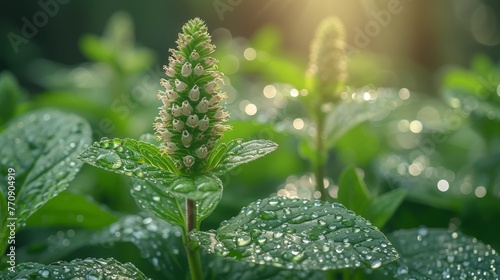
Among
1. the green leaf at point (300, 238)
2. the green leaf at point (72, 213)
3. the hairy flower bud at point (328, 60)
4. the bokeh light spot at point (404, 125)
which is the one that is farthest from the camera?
the bokeh light spot at point (404, 125)

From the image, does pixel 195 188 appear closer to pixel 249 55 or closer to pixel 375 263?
pixel 375 263

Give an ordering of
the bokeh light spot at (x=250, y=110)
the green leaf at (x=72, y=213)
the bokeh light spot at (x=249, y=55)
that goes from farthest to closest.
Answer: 1. the bokeh light spot at (x=249, y=55)
2. the bokeh light spot at (x=250, y=110)
3. the green leaf at (x=72, y=213)

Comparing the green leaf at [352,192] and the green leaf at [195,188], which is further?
the green leaf at [352,192]

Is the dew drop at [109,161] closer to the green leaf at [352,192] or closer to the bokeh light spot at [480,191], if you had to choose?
the green leaf at [352,192]

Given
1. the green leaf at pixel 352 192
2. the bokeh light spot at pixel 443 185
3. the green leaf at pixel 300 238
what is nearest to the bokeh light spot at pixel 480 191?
the bokeh light spot at pixel 443 185

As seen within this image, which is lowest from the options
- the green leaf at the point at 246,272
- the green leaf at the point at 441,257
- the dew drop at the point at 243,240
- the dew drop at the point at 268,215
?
the green leaf at the point at 246,272

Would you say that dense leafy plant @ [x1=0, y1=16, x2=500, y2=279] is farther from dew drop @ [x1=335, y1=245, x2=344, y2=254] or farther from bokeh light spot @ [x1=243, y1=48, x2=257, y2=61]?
bokeh light spot @ [x1=243, y1=48, x2=257, y2=61]
